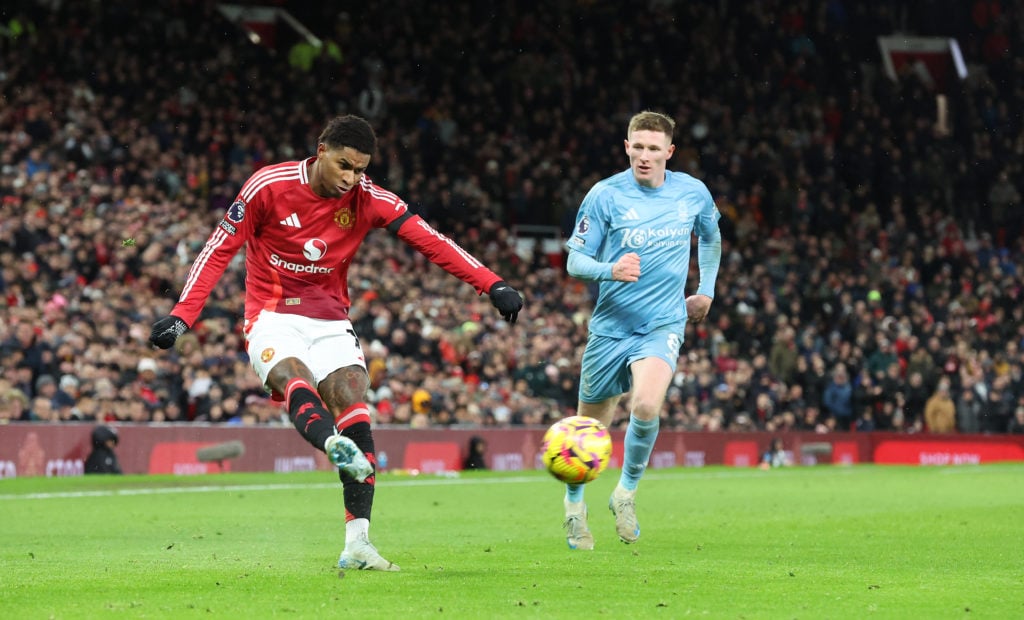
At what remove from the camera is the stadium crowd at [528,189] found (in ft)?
76.1

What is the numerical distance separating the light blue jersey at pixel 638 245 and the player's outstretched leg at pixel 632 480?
0.65 m

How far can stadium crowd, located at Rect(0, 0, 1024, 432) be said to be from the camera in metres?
23.2

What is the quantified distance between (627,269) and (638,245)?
1.09 metres

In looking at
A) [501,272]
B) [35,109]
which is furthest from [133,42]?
[501,272]

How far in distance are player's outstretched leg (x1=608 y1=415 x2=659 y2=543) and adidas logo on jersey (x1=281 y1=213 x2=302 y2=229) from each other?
289cm

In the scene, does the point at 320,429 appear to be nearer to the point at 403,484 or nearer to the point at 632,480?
the point at 632,480

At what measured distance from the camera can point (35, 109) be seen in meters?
25.7

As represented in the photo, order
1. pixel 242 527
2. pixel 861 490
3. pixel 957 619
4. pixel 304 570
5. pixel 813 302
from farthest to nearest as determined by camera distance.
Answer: pixel 813 302 < pixel 861 490 < pixel 242 527 < pixel 304 570 < pixel 957 619

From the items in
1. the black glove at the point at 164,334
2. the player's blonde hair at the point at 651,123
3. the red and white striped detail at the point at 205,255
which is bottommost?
the black glove at the point at 164,334

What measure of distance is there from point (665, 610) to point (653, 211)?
4.28m

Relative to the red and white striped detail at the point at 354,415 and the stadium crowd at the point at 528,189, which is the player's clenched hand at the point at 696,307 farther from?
the stadium crowd at the point at 528,189

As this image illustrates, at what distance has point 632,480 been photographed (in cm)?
1070

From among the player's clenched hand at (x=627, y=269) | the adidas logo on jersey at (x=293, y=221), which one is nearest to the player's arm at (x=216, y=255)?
the adidas logo on jersey at (x=293, y=221)

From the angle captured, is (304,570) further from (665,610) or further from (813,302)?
(813,302)
